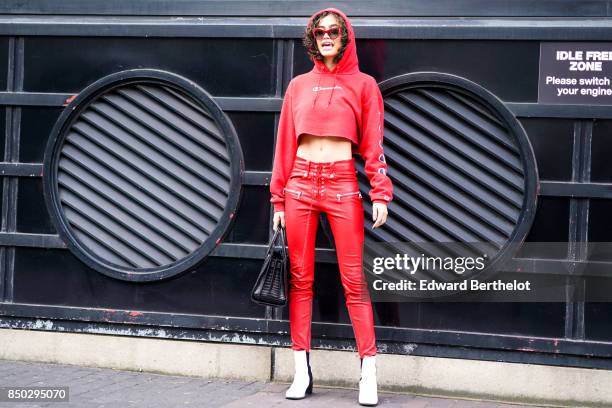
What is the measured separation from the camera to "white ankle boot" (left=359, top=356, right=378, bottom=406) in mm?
5938

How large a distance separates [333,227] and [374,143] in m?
0.53

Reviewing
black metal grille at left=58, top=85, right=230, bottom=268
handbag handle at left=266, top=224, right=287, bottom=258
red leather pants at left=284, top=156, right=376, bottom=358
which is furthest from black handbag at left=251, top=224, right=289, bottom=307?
black metal grille at left=58, top=85, right=230, bottom=268

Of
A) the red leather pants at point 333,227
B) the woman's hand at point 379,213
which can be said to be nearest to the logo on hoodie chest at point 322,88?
the red leather pants at point 333,227

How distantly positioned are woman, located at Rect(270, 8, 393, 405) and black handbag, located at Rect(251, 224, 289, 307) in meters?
0.11

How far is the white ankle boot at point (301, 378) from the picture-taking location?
6.07 m

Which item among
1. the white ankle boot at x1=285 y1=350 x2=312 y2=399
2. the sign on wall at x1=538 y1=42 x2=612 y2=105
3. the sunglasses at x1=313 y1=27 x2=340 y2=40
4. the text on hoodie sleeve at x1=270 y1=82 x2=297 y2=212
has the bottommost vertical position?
the white ankle boot at x1=285 y1=350 x2=312 y2=399

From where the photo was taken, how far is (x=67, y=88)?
6859 mm

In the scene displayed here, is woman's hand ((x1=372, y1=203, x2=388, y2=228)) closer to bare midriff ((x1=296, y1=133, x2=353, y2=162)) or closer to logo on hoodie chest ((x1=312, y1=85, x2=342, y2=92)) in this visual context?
bare midriff ((x1=296, y1=133, x2=353, y2=162))

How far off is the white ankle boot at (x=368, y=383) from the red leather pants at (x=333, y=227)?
0.05 meters

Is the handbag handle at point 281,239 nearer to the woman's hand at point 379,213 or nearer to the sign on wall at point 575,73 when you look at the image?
the woman's hand at point 379,213

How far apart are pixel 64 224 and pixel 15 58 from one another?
1127mm

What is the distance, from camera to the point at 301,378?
6.10m

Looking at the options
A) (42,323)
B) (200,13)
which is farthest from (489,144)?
(42,323)

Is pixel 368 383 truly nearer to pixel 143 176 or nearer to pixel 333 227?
pixel 333 227
